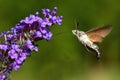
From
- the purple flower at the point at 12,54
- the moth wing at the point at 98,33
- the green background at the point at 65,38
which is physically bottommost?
the purple flower at the point at 12,54

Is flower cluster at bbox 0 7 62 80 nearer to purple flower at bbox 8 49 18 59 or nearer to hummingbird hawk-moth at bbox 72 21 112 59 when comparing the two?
purple flower at bbox 8 49 18 59

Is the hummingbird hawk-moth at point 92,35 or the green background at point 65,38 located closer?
the hummingbird hawk-moth at point 92,35

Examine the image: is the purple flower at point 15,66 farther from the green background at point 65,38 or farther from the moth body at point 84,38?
the green background at point 65,38

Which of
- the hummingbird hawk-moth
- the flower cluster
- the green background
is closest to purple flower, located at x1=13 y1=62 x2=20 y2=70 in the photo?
the flower cluster

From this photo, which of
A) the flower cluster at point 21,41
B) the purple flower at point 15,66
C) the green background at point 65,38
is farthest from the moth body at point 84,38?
the green background at point 65,38

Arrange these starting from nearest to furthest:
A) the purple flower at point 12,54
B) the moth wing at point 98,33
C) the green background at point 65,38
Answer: the purple flower at point 12,54, the moth wing at point 98,33, the green background at point 65,38

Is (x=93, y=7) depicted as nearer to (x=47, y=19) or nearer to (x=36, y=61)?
(x=36, y=61)
